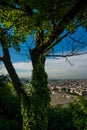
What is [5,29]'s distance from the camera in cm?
1767

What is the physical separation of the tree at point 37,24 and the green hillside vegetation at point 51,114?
75.7 inches

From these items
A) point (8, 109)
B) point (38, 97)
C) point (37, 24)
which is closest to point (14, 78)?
point (38, 97)

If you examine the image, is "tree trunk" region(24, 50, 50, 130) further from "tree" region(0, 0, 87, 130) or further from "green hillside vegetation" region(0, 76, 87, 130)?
"green hillside vegetation" region(0, 76, 87, 130)

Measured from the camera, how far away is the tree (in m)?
10.6

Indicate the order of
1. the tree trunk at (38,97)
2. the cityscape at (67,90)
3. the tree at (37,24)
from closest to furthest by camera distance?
the tree at (37,24), the cityscape at (67,90), the tree trunk at (38,97)

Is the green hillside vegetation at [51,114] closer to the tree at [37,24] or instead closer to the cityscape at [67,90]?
the cityscape at [67,90]

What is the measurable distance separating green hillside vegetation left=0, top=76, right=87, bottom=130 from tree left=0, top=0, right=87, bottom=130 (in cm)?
192

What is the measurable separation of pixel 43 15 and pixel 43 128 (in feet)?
23.8

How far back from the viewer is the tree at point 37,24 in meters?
10.6

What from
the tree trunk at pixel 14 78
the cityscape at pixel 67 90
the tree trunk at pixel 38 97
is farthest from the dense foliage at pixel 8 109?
the tree trunk at pixel 38 97

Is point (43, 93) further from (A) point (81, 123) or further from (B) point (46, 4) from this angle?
(B) point (46, 4)

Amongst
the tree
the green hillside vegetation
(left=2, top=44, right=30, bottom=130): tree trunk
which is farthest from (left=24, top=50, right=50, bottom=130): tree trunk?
the green hillside vegetation

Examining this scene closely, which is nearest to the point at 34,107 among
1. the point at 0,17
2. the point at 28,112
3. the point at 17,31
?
the point at 28,112

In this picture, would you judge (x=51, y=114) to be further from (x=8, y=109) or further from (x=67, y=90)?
(x=67, y=90)
